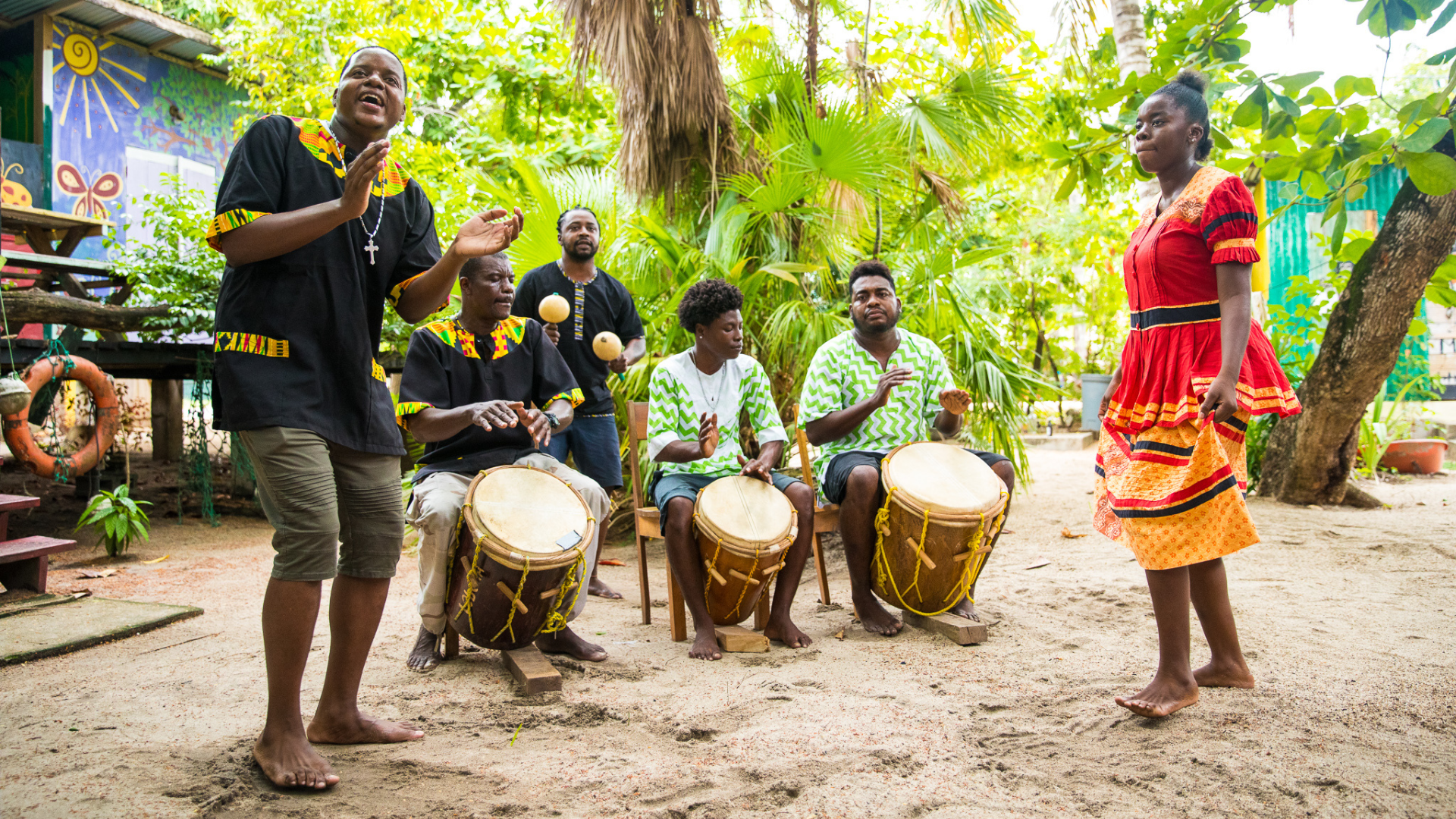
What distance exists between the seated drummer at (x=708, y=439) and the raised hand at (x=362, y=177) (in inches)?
64.0

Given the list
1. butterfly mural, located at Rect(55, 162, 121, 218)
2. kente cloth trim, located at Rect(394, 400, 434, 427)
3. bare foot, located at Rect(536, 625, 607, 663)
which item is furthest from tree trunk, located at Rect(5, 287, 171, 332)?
bare foot, located at Rect(536, 625, 607, 663)

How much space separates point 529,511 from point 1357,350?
5.53 m

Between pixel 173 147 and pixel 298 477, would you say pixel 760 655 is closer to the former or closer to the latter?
pixel 298 477

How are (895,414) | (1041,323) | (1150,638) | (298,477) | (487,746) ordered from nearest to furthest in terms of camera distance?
(298,477), (487,746), (1150,638), (895,414), (1041,323)

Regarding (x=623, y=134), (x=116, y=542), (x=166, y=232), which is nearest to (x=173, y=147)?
(x=166, y=232)

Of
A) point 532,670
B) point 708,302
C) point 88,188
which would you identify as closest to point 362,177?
point 532,670

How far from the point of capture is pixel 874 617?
12.1 ft

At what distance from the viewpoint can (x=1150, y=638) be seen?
334 centimetres

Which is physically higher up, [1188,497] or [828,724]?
[1188,497]

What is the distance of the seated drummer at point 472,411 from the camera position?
2949mm

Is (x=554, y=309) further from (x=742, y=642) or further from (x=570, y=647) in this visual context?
(x=742, y=642)

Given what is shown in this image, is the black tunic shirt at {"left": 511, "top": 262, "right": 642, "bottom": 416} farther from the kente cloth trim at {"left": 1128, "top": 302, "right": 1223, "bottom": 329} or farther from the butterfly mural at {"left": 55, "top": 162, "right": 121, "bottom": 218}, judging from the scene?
the butterfly mural at {"left": 55, "top": 162, "right": 121, "bottom": 218}

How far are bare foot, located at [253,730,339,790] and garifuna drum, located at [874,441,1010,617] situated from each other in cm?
205

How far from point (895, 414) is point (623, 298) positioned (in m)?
1.57
